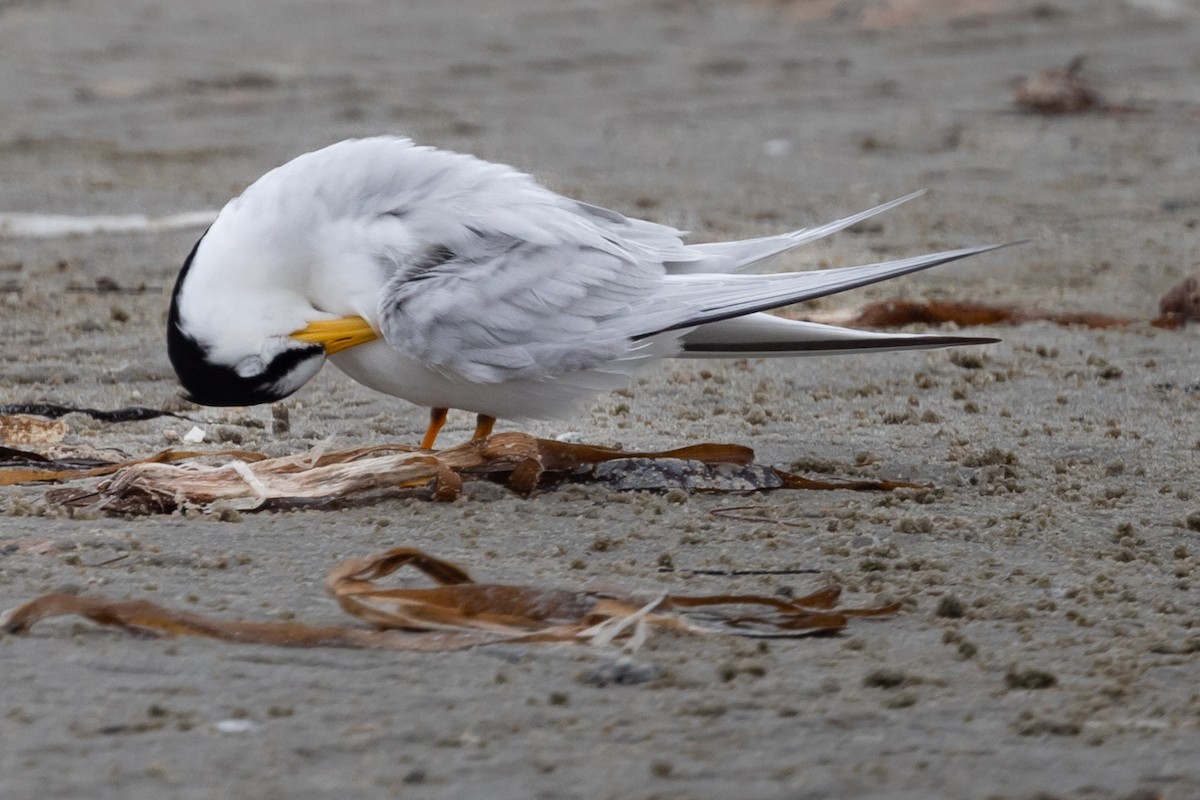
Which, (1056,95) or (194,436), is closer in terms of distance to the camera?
(194,436)

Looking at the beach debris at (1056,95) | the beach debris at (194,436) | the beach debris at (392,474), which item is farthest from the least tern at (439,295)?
the beach debris at (1056,95)

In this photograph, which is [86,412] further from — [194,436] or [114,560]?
[114,560]

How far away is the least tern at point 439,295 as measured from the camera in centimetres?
340

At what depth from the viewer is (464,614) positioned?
2662mm

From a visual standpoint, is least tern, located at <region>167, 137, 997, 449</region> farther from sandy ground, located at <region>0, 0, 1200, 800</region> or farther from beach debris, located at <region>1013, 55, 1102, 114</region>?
beach debris, located at <region>1013, 55, 1102, 114</region>

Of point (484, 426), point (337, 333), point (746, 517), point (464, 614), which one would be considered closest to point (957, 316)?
point (484, 426)

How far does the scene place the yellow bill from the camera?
3404 millimetres

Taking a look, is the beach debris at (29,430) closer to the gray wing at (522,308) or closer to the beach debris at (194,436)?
the beach debris at (194,436)

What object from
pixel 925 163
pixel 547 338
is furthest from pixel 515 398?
pixel 925 163

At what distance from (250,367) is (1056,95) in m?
6.96

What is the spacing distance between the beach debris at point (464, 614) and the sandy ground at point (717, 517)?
46 mm

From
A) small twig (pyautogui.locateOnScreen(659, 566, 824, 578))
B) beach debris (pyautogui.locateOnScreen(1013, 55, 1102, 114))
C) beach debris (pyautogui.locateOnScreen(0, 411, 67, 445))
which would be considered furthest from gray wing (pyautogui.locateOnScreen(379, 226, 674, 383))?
beach debris (pyautogui.locateOnScreen(1013, 55, 1102, 114))

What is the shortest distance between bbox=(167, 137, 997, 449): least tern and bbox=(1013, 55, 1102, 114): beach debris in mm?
6181

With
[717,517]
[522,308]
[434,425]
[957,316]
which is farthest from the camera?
[957,316]
